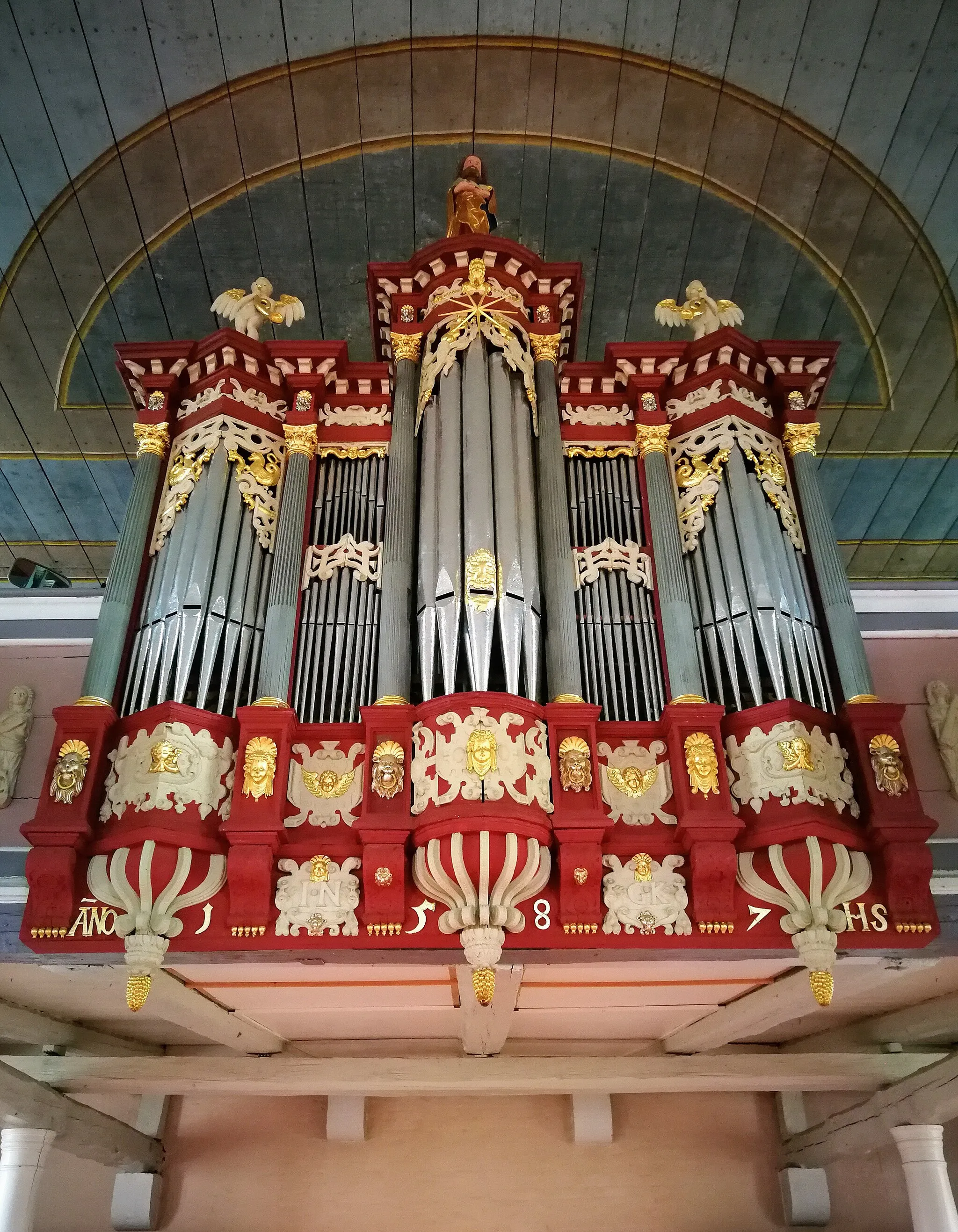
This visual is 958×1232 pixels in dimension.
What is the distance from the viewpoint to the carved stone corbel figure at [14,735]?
494 cm

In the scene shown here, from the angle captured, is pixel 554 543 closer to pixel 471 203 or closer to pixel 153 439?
pixel 153 439

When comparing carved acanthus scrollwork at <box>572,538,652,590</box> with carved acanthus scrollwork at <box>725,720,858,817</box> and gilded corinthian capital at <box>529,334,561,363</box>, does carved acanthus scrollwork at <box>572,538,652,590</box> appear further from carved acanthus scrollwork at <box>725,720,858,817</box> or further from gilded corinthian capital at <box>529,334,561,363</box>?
gilded corinthian capital at <box>529,334,561,363</box>

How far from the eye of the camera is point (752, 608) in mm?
5133

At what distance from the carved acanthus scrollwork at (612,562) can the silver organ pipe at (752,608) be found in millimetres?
250

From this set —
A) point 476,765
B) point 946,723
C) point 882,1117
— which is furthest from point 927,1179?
point 476,765

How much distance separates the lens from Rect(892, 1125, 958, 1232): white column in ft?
18.0

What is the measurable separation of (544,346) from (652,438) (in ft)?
3.27

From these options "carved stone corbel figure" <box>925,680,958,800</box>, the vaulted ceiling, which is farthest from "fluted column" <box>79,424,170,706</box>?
"carved stone corbel figure" <box>925,680,958,800</box>

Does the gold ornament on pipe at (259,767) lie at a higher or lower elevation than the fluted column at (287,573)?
lower

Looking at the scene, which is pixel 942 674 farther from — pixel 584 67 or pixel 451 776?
pixel 584 67

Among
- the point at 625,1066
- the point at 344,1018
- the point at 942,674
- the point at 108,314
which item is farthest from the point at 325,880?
the point at 108,314

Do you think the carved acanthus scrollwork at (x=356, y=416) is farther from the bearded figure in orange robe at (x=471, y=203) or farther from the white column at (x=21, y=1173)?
the white column at (x=21, y=1173)

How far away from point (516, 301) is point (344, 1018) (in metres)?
4.73

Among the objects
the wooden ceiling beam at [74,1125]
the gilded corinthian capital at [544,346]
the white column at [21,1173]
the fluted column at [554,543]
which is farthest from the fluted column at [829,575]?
the white column at [21,1173]
